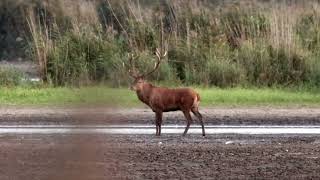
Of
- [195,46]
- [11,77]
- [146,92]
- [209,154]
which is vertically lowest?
[209,154]

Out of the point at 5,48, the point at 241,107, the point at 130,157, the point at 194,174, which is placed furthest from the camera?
the point at 5,48

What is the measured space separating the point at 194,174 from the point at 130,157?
1.53 meters

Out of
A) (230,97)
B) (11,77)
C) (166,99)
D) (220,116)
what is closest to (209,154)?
(166,99)

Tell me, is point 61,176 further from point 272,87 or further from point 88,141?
point 272,87

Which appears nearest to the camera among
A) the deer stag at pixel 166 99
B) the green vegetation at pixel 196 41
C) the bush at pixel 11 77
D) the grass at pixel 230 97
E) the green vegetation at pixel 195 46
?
the deer stag at pixel 166 99

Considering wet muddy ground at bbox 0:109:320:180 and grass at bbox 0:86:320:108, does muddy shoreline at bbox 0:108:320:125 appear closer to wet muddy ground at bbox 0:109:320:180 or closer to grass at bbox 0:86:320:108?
wet muddy ground at bbox 0:109:320:180

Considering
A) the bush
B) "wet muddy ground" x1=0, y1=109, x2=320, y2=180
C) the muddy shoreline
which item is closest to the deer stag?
"wet muddy ground" x1=0, y1=109, x2=320, y2=180

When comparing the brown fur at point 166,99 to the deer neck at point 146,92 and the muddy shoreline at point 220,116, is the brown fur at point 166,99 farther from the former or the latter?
the muddy shoreline at point 220,116

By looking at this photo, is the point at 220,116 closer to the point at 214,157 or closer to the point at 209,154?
the point at 209,154

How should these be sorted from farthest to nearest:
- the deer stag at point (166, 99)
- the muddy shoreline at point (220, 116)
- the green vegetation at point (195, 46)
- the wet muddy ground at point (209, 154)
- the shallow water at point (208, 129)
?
the green vegetation at point (195, 46)
the muddy shoreline at point (220, 116)
the shallow water at point (208, 129)
the deer stag at point (166, 99)
the wet muddy ground at point (209, 154)

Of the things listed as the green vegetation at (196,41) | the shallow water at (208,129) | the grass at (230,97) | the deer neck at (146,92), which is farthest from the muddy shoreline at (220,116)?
the green vegetation at (196,41)

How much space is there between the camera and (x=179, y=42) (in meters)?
20.5

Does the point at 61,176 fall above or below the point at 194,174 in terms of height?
above

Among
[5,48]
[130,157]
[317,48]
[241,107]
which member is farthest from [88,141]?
[5,48]
